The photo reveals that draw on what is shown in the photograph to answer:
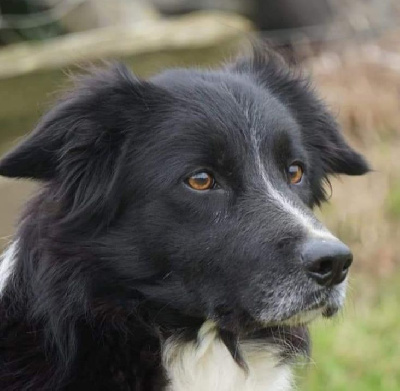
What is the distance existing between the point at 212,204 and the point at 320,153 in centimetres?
78

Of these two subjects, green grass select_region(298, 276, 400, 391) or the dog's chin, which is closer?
the dog's chin

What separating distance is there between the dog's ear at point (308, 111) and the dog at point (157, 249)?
0.35 meters

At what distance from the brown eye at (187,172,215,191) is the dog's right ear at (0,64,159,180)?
1.11 ft

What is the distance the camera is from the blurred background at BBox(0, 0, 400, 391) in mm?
5047

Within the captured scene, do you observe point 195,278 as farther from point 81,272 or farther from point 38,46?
point 38,46

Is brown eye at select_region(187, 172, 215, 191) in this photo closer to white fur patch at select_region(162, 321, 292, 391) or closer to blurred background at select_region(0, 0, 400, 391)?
white fur patch at select_region(162, 321, 292, 391)

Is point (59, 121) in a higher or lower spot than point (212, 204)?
higher

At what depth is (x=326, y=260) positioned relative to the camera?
2.88 m

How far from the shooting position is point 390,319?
5.34 metres

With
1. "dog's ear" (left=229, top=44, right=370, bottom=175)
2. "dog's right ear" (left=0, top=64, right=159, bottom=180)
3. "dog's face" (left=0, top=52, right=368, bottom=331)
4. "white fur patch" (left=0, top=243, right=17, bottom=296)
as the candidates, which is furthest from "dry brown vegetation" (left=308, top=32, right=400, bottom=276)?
"white fur patch" (left=0, top=243, right=17, bottom=296)

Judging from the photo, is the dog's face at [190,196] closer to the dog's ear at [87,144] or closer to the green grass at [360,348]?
the dog's ear at [87,144]

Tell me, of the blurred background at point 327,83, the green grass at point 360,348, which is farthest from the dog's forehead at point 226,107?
the green grass at point 360,348

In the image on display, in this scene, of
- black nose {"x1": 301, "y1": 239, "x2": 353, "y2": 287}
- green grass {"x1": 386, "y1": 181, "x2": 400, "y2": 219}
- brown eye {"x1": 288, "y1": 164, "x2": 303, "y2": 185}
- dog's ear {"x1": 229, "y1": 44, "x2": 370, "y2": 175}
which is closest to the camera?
black nose {"x1": 301, "y1": 239, "x2": 353, "y2": 287}

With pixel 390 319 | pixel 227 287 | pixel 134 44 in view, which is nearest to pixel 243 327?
pixel 227 287
